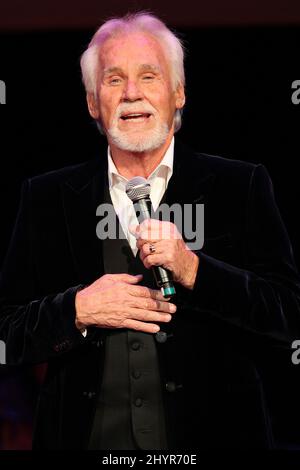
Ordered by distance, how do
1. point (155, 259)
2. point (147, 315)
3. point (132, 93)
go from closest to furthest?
point (155, 259)
point (147, 315)
point (132, 93)

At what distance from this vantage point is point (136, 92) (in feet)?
6.81

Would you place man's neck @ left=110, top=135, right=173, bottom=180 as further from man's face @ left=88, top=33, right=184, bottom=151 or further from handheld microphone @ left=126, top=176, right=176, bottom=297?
handheld microphone @ left=126, top=176, right=176, bottom=297

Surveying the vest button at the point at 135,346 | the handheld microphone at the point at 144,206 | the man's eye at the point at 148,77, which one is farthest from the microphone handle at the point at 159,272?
the man's eye at the point at 148,77

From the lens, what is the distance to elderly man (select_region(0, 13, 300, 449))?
1913mm

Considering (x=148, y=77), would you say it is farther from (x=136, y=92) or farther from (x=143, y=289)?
(x=143, y=289)

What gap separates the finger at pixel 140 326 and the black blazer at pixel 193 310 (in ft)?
0.25

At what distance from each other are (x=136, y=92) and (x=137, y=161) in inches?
8.1

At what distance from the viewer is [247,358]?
2025 mm

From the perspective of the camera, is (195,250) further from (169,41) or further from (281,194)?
(281,194)

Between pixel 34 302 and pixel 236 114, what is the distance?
1155 millimetres

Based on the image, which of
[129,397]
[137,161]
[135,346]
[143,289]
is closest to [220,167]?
[137,161]

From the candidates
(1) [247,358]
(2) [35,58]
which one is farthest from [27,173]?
(1) [247,358]

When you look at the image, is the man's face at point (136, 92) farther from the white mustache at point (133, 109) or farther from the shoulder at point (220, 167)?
the shoulder at point (220, 167)

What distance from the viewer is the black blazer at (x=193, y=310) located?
193 cm
